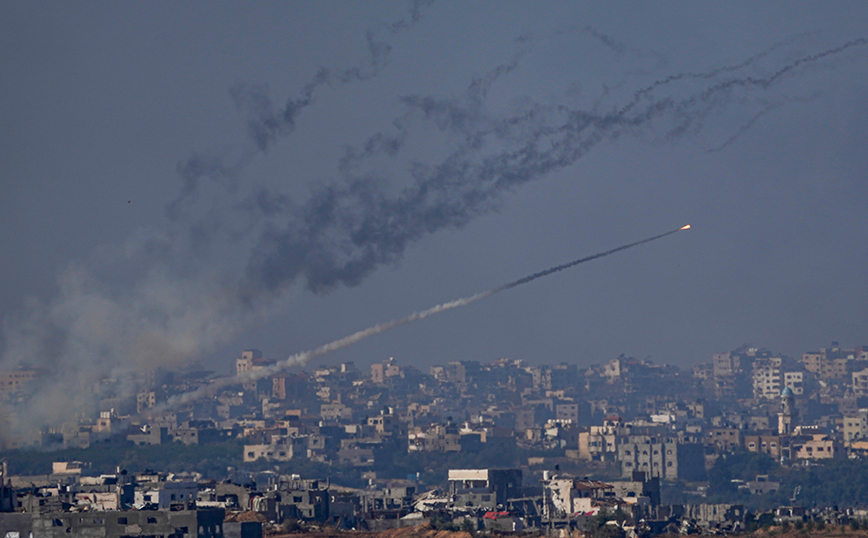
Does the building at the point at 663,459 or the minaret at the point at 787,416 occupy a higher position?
the minaret at the point at 787,416

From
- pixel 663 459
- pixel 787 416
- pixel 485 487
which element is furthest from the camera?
pixel 787 416

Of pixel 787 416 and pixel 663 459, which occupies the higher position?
pixel 787 416

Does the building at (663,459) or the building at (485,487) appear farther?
the building at (663,459)

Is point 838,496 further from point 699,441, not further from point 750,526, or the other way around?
point 750,526

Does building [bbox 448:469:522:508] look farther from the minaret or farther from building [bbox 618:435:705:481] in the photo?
the minaret

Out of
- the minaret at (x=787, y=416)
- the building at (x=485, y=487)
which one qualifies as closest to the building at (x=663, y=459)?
the minaret at (x=787, y=416)

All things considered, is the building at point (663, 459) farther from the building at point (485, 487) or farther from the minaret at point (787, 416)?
the building at point (485, 487)

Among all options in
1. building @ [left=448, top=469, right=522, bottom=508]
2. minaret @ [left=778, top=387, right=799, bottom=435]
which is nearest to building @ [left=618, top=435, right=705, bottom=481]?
minaret @ [left=778, top=387, right=799, bottom=435]

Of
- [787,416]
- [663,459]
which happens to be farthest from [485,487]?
[787,416]

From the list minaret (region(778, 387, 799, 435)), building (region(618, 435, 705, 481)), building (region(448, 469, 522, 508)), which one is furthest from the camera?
minaret (region(778, 387, 799, 435))

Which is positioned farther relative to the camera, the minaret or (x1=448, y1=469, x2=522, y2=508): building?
the minaret

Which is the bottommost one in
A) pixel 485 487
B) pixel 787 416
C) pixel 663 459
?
pixel 663 459

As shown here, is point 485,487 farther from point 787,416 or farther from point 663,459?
point 787,416
